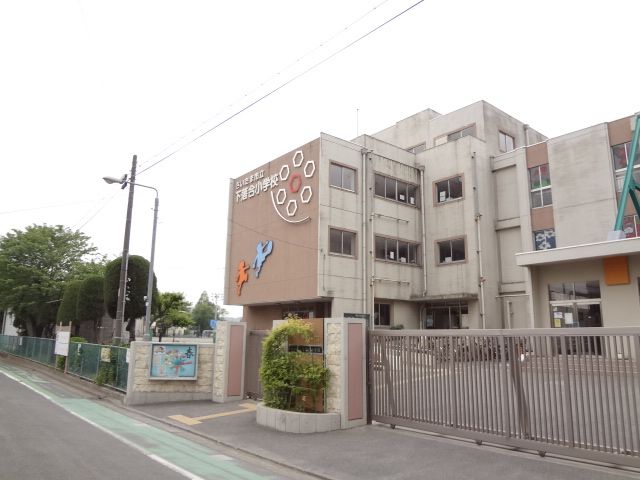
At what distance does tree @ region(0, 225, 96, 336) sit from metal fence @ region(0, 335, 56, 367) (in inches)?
72.0

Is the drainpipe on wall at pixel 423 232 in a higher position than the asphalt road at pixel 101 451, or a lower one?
higher

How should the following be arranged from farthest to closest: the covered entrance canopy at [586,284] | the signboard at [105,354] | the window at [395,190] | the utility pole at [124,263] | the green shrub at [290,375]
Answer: the window at [395,190] → the utility pole at [124,263] → the covered entrance canopy at [586,284] → the signboard at [105,354] → the green shrub at [290,375]

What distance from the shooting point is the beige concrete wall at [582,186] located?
24.6m

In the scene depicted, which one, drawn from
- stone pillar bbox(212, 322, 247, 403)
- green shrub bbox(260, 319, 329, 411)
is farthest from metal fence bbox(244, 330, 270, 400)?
green shrub bbox(260, 319, 329, 411)

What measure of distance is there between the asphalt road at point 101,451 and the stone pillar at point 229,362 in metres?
2.69

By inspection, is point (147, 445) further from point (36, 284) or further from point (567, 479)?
point (36, 284)

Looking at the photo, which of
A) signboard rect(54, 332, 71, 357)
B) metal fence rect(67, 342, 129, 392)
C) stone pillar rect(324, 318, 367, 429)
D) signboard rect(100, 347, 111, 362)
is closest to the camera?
stone pillar rect(324, 318, 367, 429)

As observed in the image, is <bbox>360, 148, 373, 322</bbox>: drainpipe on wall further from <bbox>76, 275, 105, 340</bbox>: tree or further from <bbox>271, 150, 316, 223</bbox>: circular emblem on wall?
<bbox>76, 275, 105, 340</bbox>: tree

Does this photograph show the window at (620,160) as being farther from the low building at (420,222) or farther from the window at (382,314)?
the window at (382,314)

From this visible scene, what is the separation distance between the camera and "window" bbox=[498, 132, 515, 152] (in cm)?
3325

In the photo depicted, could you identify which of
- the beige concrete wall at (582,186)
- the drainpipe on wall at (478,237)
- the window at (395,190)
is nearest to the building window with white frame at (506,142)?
the drainpipe on wall at (478,237)

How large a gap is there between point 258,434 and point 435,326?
21339 millimetres

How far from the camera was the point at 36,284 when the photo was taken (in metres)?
32.6

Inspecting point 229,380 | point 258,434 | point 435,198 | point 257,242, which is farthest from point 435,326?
point 258,434
